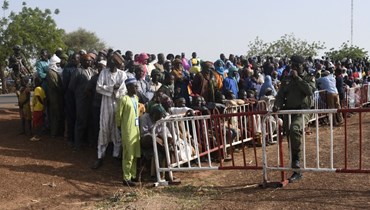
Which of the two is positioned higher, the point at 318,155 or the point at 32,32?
the point at 32,32

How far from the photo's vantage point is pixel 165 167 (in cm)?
737

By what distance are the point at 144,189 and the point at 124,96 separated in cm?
161

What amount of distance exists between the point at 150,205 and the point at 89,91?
3232 millimetres

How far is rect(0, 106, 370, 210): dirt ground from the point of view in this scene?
6004 mm

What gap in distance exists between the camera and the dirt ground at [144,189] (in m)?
6.00

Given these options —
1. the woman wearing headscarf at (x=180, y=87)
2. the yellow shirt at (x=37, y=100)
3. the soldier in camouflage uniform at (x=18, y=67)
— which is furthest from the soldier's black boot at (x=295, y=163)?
the soldier in camouflage uniform at (x=18, y=67)

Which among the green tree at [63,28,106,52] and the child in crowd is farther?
the green tree at [63,28,106,52]

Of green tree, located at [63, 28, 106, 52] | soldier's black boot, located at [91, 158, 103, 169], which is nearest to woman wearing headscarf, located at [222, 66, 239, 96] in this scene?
soldier's black boot, located at [91, 158, 103, 169]

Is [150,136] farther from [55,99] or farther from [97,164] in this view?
[55,99]

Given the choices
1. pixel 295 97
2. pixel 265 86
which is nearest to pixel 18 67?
pixel 265 86

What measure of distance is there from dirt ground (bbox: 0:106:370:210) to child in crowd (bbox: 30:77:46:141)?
3.62ft

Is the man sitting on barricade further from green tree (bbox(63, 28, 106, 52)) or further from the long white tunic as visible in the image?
green tree (bbox(63, 28, 106, 52))

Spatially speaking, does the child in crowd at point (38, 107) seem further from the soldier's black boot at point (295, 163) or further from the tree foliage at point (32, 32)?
the tree foliage at point (32, 32)

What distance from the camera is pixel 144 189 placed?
6.95 metres
